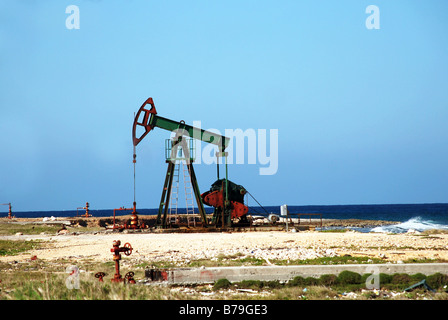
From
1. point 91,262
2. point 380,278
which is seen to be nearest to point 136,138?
→ point 91,262

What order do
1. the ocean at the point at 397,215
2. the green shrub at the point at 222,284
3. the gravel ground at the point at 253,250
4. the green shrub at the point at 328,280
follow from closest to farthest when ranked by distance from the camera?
the green shrub at the point at 222,284, the green shrub at the point at 328,280, the gravel ground at the point at 253,250, the ocean at the point at 397,215

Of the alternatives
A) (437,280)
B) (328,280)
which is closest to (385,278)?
(437,280)

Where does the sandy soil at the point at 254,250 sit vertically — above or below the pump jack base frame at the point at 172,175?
below

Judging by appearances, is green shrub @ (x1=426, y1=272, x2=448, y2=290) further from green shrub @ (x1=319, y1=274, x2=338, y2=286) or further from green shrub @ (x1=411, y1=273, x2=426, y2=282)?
green shrub @ (x1=319, y1=274, x2=338, y2=286)

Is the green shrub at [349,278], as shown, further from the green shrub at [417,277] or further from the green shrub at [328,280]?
the green shrub at [417,277]

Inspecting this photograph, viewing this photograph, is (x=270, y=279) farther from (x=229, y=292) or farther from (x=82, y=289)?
(x=82, y=289)

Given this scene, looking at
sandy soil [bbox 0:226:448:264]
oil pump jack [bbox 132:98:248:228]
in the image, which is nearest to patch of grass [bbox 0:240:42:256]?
sandy soil [bbox 0:226:448:264]

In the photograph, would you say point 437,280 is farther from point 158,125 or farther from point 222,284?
point 158,125

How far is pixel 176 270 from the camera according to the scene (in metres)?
9.22

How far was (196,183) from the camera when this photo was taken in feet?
83.9

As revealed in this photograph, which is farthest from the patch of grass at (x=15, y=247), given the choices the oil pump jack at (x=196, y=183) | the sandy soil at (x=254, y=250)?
the oil pump jack at (x=196, y=183)

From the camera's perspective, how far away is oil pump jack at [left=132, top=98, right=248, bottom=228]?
24.3 metres

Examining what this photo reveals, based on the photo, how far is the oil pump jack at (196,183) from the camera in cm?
2434
